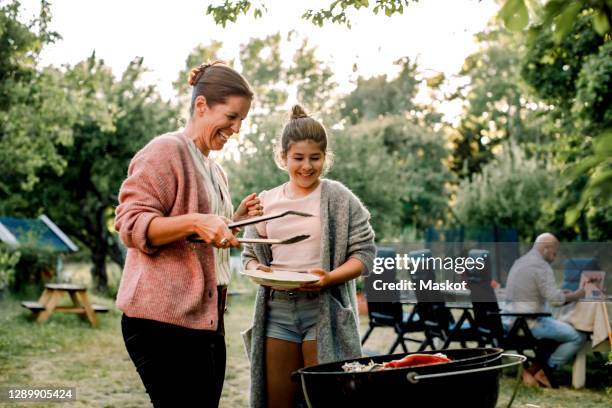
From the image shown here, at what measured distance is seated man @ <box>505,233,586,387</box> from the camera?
7.84 m

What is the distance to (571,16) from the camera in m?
1.29

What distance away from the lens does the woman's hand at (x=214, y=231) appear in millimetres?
2143

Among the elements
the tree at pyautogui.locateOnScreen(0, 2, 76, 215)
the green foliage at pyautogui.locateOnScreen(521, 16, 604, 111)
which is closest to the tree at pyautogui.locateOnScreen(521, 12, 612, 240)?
the green foliage at pyautogui.locateOnScreen(521, 16, 604, 111)

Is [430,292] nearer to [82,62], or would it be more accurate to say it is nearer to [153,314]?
[153,314]

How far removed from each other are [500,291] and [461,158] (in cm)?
3190

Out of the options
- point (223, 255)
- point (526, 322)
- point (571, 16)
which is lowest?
point (526, 322)

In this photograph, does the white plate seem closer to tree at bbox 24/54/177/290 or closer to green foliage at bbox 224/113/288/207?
tree at bbox 24/54/177/290

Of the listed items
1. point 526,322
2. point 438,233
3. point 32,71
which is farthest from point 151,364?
point 438,233

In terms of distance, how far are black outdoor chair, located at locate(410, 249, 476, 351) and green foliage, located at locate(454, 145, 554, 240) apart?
1630 centimetres

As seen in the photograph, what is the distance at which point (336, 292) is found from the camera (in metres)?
3.18

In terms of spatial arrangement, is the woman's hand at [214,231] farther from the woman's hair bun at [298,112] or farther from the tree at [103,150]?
the tree at [103,150]

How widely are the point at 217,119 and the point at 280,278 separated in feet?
2.34

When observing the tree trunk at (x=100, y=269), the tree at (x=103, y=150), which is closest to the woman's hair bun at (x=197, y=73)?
the tree at (x=103, y=150)

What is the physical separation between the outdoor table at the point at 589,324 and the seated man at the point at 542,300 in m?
0.09
